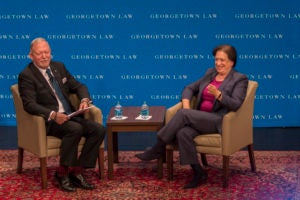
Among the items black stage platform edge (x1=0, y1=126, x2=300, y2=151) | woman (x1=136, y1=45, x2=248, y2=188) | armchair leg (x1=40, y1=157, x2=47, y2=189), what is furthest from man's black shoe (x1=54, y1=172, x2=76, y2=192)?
Result: black stage platform edge (x1=0, y1=126, x2=300, y2=151)

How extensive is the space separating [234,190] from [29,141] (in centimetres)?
196

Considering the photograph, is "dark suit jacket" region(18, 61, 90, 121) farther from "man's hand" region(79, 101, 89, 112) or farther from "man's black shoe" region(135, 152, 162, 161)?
"man's black shoe" region(135, 152, 162, 161)

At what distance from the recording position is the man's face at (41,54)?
5375 mm

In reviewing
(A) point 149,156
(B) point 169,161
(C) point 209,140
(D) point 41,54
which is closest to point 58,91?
(D) point 41,54

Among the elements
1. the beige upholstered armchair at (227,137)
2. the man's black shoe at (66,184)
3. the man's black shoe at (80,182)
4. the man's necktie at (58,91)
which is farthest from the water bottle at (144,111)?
the man's black shoe at (66,184)

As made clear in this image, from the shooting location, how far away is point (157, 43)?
7.17m

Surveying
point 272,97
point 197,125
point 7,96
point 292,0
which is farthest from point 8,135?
point 292,0

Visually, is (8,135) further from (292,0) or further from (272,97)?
(292,0)

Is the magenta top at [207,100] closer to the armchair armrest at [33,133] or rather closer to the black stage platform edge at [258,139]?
the black stage platform edge at [258,139]

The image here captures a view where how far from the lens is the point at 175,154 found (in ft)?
20.8

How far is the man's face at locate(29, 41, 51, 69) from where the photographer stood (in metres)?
5.38

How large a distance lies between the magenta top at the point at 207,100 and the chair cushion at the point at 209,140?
33cm

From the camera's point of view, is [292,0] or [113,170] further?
[292,0]

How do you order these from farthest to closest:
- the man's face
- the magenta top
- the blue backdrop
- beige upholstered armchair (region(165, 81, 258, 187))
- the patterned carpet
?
the blue backdrop < the magenta top < the man's face < beige upholstered armchair (region(165, 81, 258, 187)) < the patterned carpet
